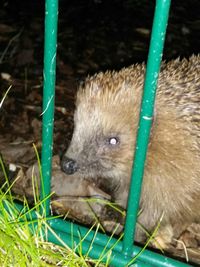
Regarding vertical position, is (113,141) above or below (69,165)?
above

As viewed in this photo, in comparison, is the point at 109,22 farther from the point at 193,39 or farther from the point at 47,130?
the point at 47,130

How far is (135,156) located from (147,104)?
7.7 inches

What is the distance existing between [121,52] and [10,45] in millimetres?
898

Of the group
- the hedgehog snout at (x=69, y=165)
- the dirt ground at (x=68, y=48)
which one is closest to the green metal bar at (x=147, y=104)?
the hedgehog snout at (x=69, y=165)

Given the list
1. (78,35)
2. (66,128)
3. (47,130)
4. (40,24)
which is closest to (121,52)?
(78,35)

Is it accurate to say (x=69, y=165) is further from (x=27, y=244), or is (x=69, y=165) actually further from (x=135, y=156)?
(x=135, y=156)

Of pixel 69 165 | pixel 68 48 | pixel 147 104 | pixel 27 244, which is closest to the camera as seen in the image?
pixel 147 104

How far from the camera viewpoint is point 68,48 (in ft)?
13.3

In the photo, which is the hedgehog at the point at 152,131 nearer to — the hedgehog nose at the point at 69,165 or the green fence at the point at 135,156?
the hedgehog nose at the point at 69,165

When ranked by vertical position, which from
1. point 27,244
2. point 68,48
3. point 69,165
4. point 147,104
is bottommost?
point 27,244

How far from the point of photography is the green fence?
1.35 metres

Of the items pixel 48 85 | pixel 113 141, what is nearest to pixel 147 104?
pixel 48 85

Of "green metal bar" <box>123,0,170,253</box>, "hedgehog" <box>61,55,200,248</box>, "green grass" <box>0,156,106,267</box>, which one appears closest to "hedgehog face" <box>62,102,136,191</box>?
"hedgehog" <box>61,55,200,248</box>

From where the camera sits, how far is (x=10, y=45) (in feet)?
13.1
